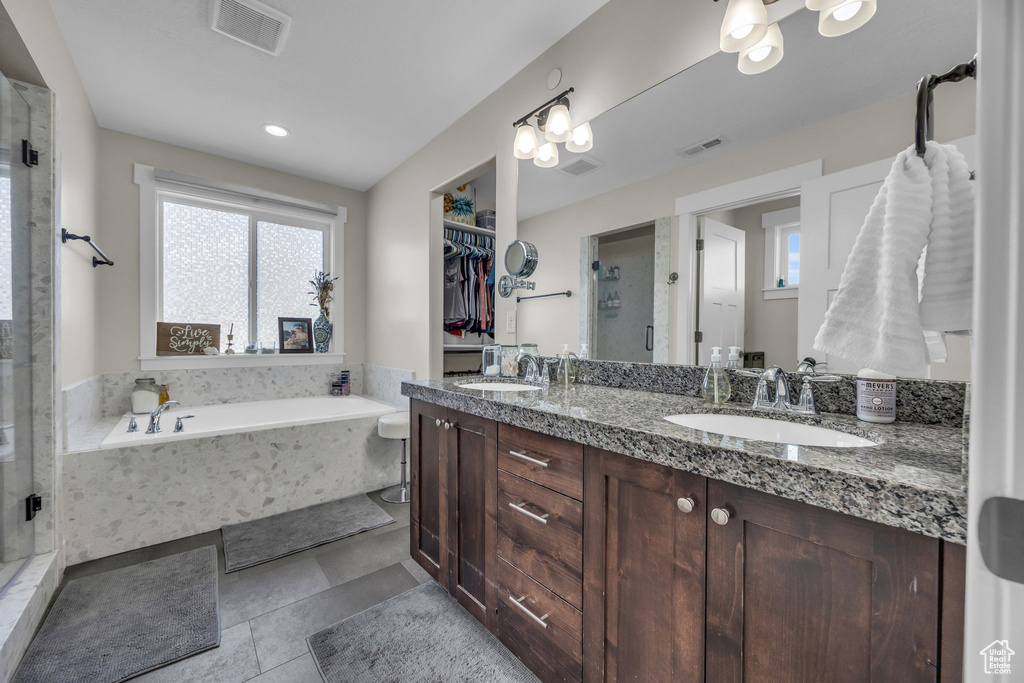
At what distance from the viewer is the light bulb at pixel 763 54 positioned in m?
1.25

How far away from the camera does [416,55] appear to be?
2109 mm

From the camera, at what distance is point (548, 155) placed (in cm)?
200

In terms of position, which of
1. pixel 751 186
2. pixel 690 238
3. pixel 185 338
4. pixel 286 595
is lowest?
pixel 286 595

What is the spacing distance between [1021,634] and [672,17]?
1920mm

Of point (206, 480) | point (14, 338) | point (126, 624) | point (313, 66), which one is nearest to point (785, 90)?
point (313, 66)

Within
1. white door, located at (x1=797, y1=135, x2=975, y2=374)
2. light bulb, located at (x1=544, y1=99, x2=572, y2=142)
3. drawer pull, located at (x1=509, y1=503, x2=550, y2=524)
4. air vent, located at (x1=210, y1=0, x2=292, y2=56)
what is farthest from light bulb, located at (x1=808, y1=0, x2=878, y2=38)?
air vent, located at (x1=210, y1=0, x2=292, y2=56)

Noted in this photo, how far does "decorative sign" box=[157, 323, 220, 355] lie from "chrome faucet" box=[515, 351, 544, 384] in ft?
8.93

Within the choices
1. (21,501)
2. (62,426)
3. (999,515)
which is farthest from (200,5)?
(999,515)

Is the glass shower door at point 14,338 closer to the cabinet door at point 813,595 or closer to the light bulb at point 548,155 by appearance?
the light bulb at point 548,155

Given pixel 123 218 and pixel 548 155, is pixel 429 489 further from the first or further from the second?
pixel 123 218

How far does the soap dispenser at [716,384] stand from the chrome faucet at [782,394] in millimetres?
81

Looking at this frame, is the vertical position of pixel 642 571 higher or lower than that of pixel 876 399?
lower

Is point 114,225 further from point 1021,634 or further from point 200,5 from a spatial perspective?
point 1021,634

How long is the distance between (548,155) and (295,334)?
9.28 feet
